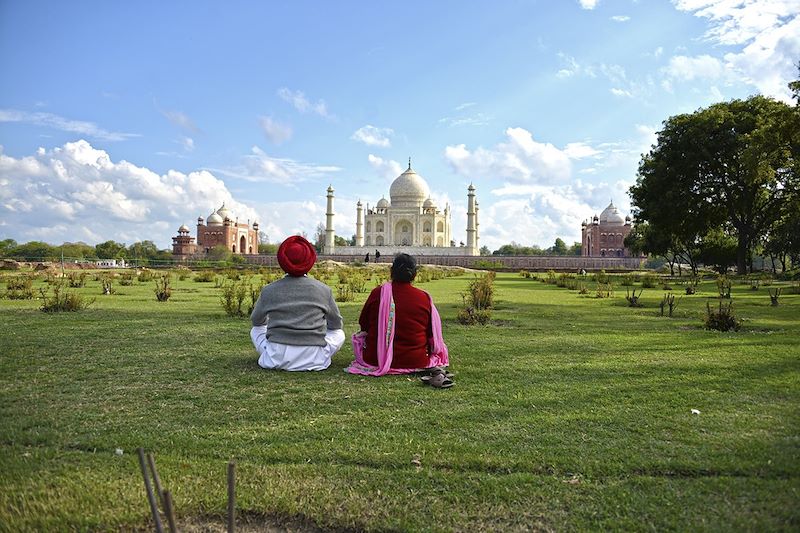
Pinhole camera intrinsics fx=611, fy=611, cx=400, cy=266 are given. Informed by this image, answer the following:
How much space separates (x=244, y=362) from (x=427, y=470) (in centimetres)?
280

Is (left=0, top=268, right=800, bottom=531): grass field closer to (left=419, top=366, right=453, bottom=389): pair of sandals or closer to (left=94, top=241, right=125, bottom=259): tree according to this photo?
(left=419, top=366, right=453, bottom=389): pair of sandals

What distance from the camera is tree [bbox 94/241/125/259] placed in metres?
43.8

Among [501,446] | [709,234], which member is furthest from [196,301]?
[709,234]

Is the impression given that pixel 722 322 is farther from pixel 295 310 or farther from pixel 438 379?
pixel 295 310

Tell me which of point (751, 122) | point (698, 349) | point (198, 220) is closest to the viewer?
point (698, 349)

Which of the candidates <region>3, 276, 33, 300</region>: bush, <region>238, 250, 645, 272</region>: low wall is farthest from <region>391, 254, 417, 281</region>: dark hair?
<region>238, 250, 645, 272</region>: low wall

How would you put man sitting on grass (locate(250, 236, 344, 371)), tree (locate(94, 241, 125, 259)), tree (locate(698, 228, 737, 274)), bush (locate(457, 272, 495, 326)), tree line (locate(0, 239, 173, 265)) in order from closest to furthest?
man sitting on grass (locate(250, 236, 344, 371))
bush (locate(457, 272, 495, 326))
tree (locate(698, 228, 737, 274))
tree line (locate(0, 239, 173, 265))
tree (locate(94, 241, 125, 259))

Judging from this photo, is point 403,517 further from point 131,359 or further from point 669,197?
point 669,197

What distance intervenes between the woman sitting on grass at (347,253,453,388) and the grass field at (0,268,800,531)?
216 millimetres

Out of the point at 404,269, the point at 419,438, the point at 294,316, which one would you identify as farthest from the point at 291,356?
the point at 419,438

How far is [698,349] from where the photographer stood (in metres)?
5.65

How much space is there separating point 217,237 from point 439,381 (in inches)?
2229

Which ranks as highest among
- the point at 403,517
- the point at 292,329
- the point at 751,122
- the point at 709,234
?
the point at 751,122

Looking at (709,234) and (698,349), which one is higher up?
(709,234)
